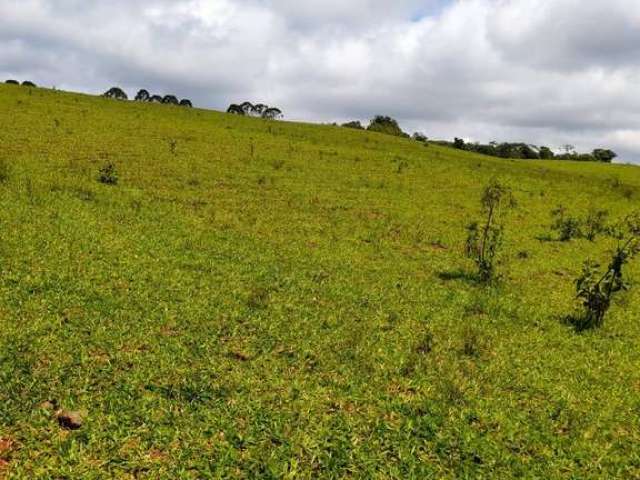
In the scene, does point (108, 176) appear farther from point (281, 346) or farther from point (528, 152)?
point (528, 152)

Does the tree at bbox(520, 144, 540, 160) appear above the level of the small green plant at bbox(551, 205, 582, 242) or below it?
above

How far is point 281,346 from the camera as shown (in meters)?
9.36

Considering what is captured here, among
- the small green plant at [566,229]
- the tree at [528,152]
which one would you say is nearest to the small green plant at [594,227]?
the small green plant at [566,229]

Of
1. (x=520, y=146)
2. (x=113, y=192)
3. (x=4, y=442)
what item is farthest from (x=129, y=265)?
(x=520, y=146)

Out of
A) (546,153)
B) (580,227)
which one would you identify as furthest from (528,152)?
(580,227)

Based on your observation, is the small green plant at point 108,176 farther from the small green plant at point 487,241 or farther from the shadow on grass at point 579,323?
the shadow on grass at point 579,323

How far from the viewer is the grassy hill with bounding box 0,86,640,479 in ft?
22.2

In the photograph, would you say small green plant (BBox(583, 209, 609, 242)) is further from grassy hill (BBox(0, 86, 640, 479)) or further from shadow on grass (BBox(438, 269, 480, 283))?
shadow on grass (BBox(438, 269, 480, 283))

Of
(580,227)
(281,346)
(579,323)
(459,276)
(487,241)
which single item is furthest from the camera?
(580,227)

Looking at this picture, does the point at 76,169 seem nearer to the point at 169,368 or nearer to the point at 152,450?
the point at 169,368

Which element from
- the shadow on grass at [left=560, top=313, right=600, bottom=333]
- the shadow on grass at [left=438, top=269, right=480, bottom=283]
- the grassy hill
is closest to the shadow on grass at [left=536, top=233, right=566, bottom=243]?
the grassy hill

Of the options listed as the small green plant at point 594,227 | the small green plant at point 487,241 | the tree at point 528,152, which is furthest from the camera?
the tree at point 528,152

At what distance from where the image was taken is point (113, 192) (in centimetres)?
1850

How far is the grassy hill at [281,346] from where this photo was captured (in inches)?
267
